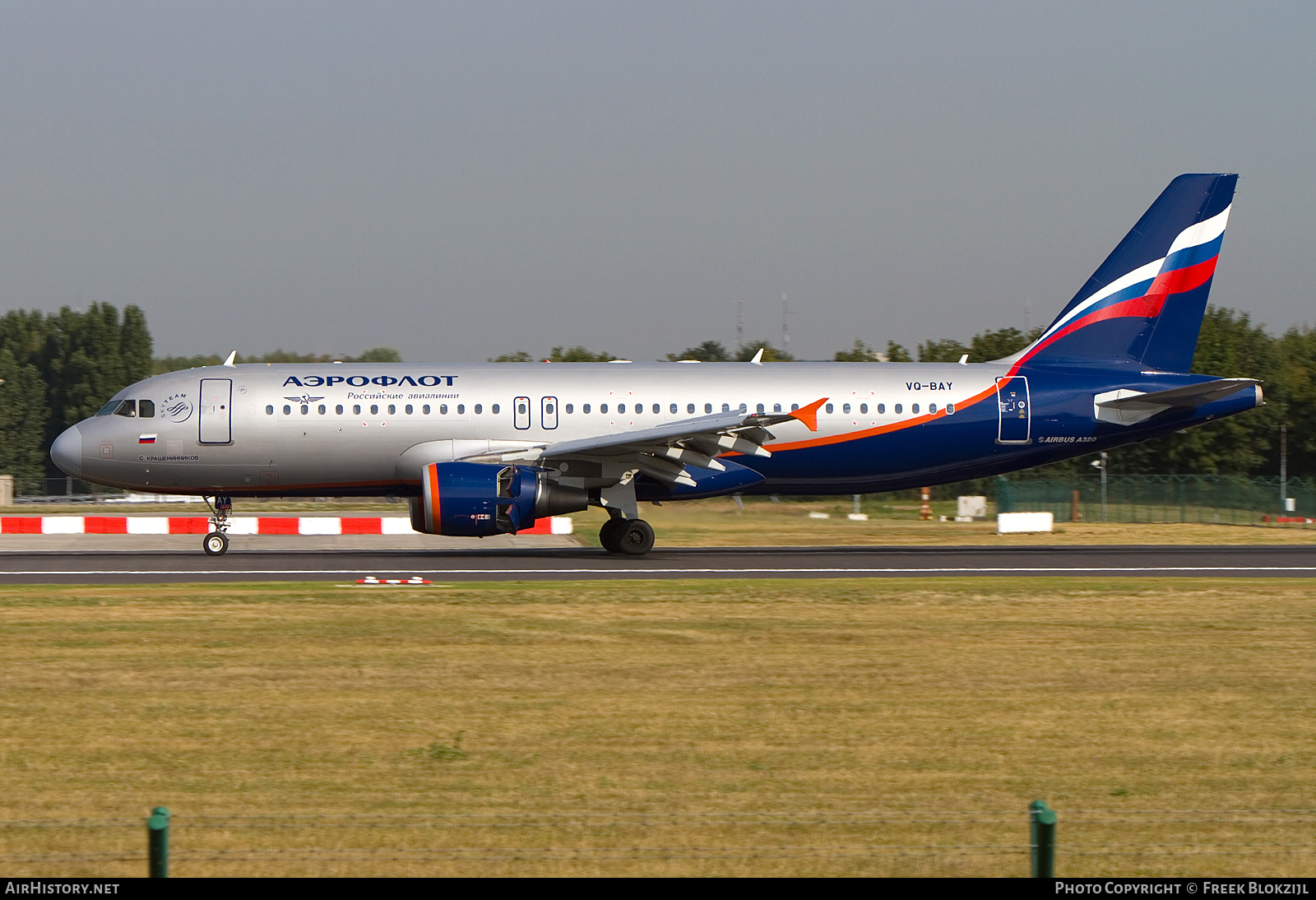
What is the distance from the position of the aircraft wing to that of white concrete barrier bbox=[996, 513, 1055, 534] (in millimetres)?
11178

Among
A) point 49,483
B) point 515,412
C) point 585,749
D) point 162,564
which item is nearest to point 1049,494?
point 515,412

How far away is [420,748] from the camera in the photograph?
11.5 metres

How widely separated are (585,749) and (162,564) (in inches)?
725

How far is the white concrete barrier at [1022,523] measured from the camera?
125 feet

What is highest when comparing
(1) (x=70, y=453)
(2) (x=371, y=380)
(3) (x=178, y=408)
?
(2) (x=371, y=380)

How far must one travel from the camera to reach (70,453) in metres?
28.8

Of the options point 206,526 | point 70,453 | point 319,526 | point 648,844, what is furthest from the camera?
point 206,526

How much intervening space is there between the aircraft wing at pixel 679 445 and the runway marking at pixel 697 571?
2.74 metres

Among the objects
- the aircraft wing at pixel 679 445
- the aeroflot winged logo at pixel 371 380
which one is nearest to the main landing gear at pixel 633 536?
the aircraft wing at pixel 679 445

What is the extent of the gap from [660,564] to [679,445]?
Result: 2509mm

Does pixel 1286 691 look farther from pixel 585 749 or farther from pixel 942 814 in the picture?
pixel 585 749

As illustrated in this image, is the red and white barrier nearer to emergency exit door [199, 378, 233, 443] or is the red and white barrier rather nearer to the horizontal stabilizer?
emergency exit door [199, 378, 233, 443]

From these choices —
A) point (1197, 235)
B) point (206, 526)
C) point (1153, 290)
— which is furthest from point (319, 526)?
point (1197, 235)

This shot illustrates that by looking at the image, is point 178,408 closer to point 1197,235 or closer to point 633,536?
point 633,536
